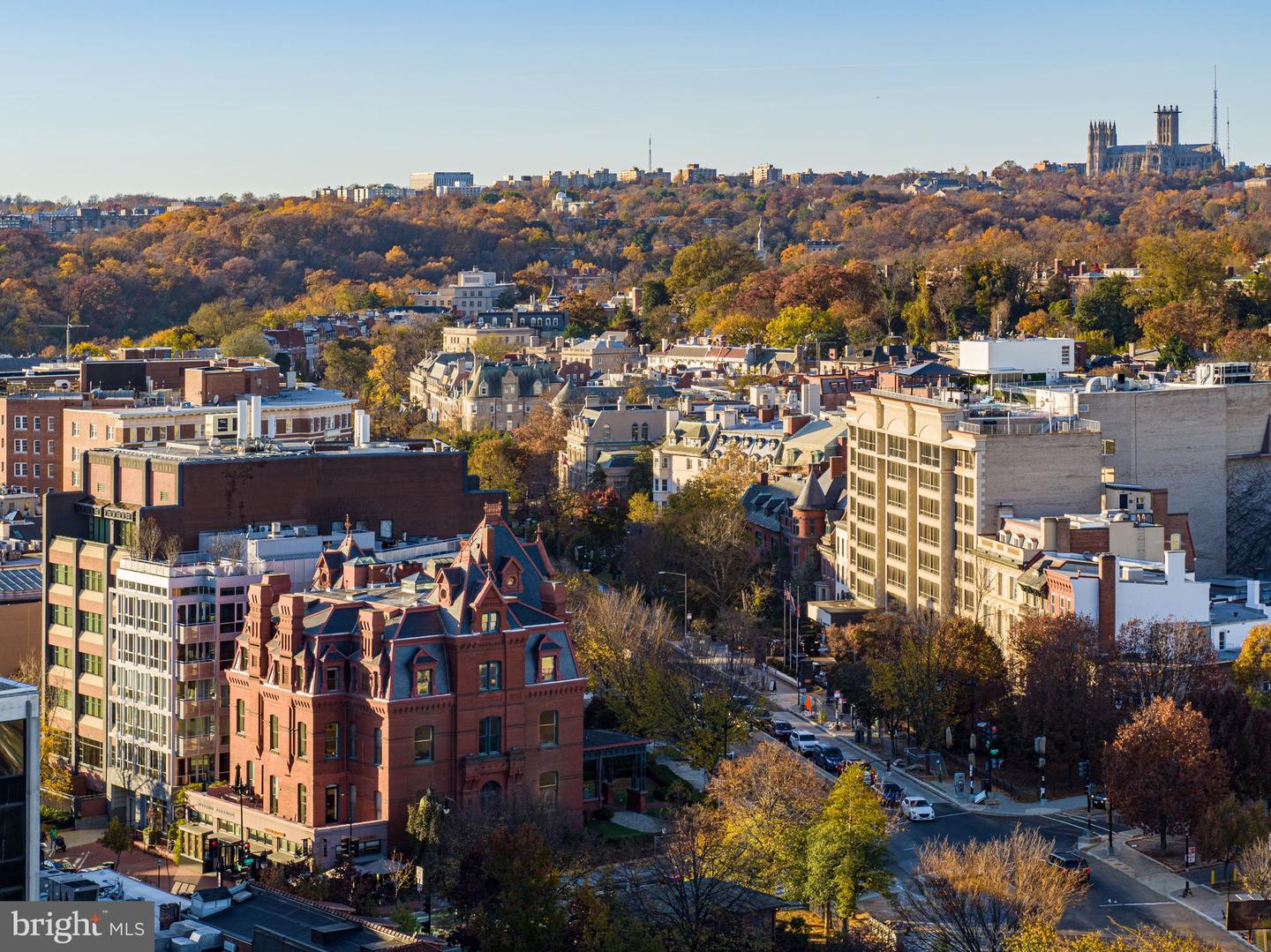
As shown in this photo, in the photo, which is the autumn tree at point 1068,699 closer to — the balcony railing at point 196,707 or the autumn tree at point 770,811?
the autumn tree at point 770,811

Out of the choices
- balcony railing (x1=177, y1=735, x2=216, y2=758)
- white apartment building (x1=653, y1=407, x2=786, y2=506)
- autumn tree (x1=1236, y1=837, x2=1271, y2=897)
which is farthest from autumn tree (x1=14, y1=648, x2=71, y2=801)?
white apartment building (x1=653, y1=407, x2=786, y2=506)

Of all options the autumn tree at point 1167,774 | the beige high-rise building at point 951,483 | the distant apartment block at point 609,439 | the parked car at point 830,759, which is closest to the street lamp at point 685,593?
the beige high-rise building at point 951,483

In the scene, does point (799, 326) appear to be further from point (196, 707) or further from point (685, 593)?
point (196, 707)

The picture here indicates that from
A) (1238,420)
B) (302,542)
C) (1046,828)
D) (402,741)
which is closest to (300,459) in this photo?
(302,542)

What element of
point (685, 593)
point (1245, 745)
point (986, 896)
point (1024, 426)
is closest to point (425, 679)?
point (986, 896)

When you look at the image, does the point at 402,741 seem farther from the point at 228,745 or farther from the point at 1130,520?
the point at 1130,520

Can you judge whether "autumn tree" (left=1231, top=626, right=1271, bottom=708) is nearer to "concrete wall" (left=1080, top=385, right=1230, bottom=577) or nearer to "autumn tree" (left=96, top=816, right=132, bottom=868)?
"concrete wall" (left=1080, top=385, right=1230, bottom=577)
